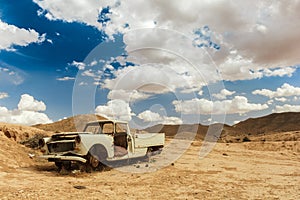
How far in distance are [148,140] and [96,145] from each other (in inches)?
117

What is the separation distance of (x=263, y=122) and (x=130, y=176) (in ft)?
201

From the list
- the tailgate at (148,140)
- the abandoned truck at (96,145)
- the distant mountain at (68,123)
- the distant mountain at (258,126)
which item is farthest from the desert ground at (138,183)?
the distant mountain at (258,126)

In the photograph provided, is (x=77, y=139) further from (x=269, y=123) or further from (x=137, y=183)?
(x=269, y=123)

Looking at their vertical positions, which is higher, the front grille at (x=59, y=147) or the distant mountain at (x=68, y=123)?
the distant mountain at (x=68, y=123)

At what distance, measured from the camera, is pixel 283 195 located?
6875 millimetres

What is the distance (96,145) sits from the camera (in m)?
9.28

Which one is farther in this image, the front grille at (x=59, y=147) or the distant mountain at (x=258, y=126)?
the distant mountain at (x=258, y=126)

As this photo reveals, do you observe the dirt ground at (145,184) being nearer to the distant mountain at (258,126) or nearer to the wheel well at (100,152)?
the wheel well at (100,152)

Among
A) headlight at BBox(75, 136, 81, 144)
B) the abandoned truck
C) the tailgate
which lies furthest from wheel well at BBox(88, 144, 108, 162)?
the tailgate

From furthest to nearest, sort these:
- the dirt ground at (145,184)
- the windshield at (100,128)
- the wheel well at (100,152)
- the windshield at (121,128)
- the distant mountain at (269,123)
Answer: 1. the distant mountain at (269,123)
2. the windshield at (121,128)
3. the windshield at (100,128)
4. the wheel well at (100,152)
5. the dirt ground at (145,184)

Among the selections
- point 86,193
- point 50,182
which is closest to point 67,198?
point 86,193

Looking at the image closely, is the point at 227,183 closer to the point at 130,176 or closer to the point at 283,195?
the point at 283,195

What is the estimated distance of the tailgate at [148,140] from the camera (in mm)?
10984

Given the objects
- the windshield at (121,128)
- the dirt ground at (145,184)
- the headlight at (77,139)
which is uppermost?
the windshield at (121,128)
